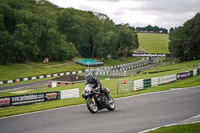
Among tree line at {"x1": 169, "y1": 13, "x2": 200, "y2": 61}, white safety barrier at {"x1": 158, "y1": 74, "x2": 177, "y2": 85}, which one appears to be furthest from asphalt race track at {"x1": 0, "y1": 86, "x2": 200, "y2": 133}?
tree line at {"x1": 169, "y1": 13, "x2": 200, "y2": 61}

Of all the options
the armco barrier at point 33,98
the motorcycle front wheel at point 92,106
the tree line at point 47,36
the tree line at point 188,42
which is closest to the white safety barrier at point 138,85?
the armco barrier at point 33,98

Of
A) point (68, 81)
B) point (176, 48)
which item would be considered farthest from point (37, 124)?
point (176, 48)

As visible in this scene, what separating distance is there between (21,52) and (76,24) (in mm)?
35807

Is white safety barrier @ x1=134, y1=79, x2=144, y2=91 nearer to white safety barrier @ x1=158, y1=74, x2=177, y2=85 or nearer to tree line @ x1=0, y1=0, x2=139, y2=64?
white safety barrier @ x1=158, y1=74, x2=177, y2=85

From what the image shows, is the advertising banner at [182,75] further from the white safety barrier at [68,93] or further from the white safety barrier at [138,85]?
the white safety barrier at [68,93]

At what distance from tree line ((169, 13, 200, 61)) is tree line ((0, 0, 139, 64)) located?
25.3 metres

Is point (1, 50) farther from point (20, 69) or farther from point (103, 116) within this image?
point (103, 116)

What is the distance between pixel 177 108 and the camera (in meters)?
16.5

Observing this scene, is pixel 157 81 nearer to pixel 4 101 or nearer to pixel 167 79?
pixel 167 79

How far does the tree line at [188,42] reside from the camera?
89.4 metres

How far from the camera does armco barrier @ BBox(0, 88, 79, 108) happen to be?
22.7m

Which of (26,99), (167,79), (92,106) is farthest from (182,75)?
(92,106)

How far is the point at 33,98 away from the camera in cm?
2442

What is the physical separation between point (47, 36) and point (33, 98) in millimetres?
66172
